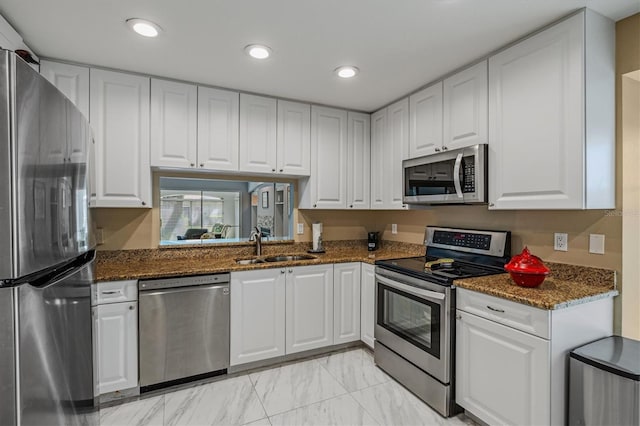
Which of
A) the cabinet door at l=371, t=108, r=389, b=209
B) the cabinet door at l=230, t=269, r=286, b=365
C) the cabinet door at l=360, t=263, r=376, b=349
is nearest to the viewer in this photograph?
the cabinet door at l=230, t=269, r=286, b=365

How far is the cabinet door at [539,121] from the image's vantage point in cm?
177

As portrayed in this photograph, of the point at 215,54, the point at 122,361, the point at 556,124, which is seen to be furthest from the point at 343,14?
the point at 122,361

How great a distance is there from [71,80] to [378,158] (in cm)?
261

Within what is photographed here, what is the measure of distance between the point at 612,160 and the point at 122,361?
3.29 metres

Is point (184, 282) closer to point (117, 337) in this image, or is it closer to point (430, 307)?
point (117, 337)

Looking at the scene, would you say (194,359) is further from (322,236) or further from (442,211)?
(442,211)

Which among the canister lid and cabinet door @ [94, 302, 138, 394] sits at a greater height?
the canister lid

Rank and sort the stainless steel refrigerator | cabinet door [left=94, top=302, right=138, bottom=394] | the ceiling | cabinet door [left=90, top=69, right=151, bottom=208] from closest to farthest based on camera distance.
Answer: the stainless steel refrigerator
the ceiling
cabinet door [left=94, top=302, right=138, bottom=394]
cabinet door [left=90, top=69, right=151, bottom=208]

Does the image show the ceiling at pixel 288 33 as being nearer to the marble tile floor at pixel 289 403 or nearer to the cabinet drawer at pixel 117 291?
the cabinet drawer at pixel 117 291

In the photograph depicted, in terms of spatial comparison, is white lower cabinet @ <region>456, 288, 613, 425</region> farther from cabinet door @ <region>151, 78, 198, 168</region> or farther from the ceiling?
cabinet door @ <region>151, 78, 198, 168</region>

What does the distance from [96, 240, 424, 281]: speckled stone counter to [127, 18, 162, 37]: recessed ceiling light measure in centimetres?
154

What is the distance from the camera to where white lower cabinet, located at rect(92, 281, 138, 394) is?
7.20 feet

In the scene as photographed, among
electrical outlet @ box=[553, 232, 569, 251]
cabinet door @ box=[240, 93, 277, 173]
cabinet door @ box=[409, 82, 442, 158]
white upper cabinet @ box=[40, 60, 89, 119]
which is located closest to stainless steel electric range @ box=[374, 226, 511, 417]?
electrical outlet @ box=[553, 232, 569, 251]

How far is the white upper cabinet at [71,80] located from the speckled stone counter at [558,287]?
9.39ft
